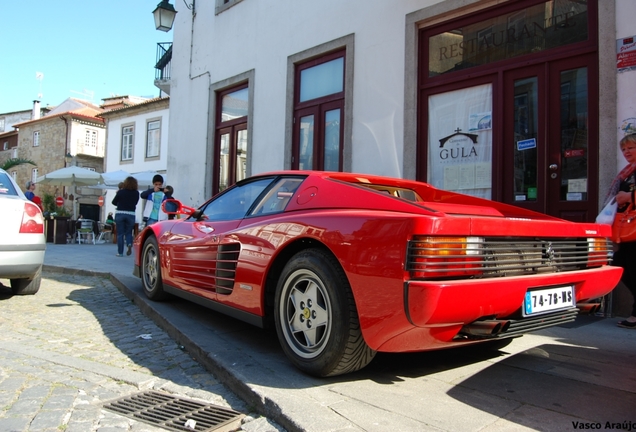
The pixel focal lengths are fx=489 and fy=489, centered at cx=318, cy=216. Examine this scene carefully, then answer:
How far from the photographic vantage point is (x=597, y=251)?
318 centimetres

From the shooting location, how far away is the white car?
16.1ft

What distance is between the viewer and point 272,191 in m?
3.64

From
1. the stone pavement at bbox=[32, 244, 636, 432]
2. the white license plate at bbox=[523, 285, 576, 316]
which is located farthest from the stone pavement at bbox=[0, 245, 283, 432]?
the white license plate at bbox=[523, 285, 576, 316]

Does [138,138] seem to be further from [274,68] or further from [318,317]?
[318,317]

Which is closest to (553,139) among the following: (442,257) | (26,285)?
(442,257)

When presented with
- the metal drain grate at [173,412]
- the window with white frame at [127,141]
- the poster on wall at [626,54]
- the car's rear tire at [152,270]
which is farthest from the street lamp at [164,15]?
the window with white frame at [127,141]

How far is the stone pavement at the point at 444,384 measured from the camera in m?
2.28

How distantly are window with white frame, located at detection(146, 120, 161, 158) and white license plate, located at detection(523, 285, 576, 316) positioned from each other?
26214 millimetres

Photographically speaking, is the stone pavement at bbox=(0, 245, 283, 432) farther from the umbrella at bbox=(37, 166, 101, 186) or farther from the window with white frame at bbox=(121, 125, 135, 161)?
the window with white frame at bbox=(121, 125, 135, 161)

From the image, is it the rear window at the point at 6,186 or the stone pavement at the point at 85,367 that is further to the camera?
the rear window at the point at 6,186

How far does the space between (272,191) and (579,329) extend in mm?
2866

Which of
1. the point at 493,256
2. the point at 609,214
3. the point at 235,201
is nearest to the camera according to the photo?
the point at 493,256

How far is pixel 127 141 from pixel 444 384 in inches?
1153

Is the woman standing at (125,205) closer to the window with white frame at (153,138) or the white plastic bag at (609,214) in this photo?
the white plastic bag at (609,214)
